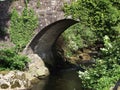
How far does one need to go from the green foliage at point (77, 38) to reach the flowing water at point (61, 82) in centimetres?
412

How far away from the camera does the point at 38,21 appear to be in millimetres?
21359

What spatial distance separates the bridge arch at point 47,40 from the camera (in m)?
21.9

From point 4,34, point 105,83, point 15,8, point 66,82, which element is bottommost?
point 66,82

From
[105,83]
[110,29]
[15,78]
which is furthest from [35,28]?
[105,83]

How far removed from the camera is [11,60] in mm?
20750

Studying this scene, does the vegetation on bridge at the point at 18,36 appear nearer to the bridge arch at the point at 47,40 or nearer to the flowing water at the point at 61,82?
the bridge arch at the point at 47,40

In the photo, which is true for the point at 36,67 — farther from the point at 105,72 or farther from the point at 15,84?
the point at 105,72

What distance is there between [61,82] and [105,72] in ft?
26.1

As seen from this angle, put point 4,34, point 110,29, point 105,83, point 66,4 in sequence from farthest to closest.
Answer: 1. point 4,34
2. point 66,4
3. point 110,29
4. point 105,83

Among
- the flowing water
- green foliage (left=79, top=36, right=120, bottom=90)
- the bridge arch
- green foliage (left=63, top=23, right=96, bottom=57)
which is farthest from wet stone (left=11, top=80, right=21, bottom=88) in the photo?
green foliage (left=63, top=23, right=96, bottom=57)

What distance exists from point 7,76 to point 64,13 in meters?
4.68

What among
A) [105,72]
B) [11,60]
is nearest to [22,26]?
[11,60]

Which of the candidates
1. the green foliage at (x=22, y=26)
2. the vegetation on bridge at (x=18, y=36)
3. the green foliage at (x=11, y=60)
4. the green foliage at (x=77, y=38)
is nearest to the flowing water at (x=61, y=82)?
the green foliage at (x=11, y=60)

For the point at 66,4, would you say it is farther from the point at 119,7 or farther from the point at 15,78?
the point at 15,78
